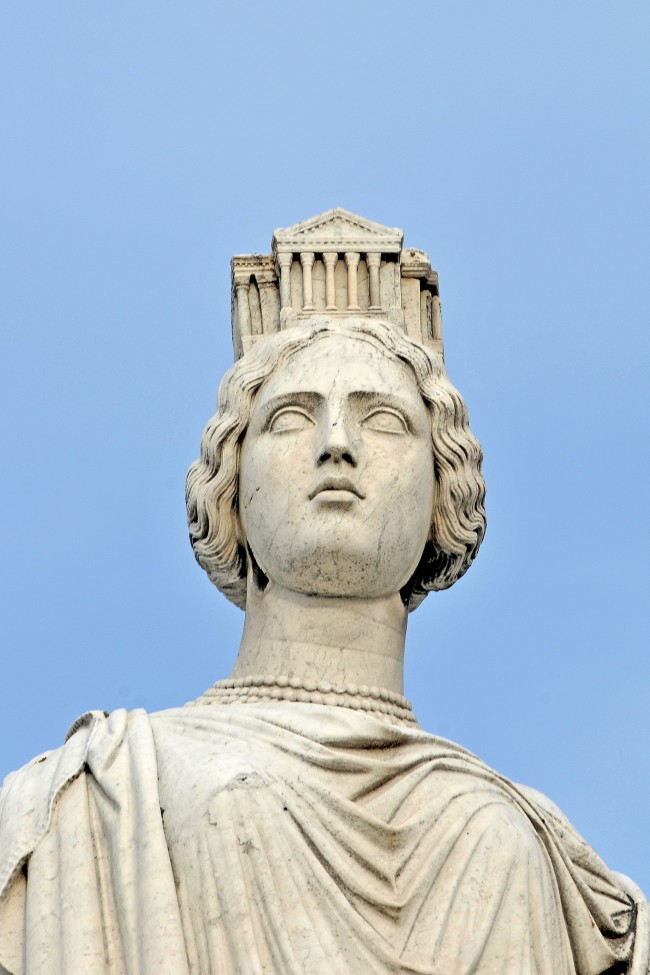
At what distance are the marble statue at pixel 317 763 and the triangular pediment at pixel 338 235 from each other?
0.06 feet

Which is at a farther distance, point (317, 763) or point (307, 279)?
point (307, 279)

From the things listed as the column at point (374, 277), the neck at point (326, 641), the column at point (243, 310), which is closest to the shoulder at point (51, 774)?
the neck at point (326, 641)

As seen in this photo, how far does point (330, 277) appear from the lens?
524 inches

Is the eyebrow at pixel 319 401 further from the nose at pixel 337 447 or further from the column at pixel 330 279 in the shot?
the column at pixel 330 279

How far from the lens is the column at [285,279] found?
1325 centimetres

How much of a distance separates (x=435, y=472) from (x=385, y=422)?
47cm

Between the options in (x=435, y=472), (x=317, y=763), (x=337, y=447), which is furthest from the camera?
(x=435, y=472)

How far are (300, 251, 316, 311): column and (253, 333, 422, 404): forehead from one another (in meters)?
0.57

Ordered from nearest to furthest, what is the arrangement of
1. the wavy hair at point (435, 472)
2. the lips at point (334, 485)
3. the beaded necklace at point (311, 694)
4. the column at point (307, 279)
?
the beaded necklace at point (311, 694) → the lips at point (334, 485) → the wavy hair at point (435, 472) → the column at point (307, 279)

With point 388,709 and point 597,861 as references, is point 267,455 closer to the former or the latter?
point 388,709

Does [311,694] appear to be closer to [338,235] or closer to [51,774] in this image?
[51,774]

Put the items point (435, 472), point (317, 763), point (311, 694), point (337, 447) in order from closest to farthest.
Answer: point (317, 763) → point (311, 694) → point (337, 447) → point (435, 472)

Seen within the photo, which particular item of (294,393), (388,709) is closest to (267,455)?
(294,393)

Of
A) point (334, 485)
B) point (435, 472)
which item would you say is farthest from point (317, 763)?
point (435, 472)
